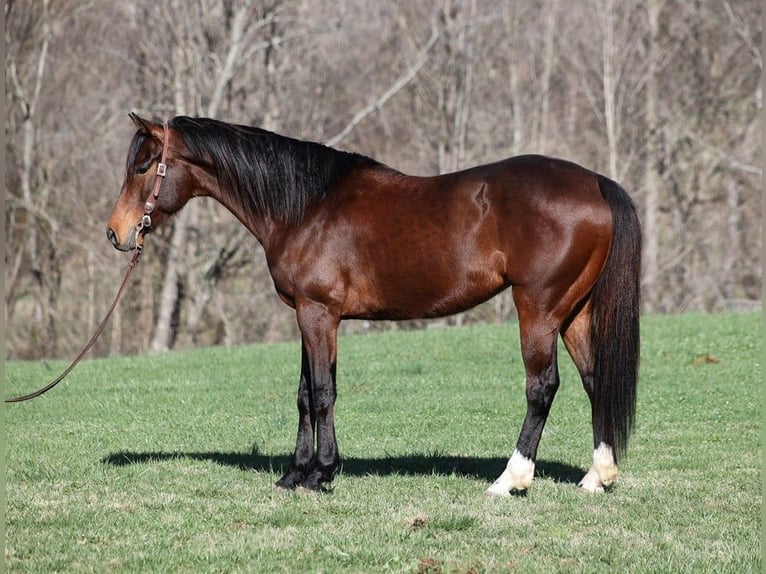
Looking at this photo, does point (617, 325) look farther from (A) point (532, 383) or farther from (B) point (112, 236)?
(B) point (112, 236)

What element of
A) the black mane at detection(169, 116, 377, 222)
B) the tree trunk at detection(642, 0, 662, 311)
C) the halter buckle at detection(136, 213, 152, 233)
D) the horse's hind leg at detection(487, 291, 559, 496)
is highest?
the tree trunk at detection(642, 0, 662, 311)

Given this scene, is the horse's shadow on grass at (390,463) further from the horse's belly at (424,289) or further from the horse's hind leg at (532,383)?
the horse's belly at (424,289)

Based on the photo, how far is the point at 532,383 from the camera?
5953 millimetres

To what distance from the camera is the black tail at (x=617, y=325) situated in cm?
593

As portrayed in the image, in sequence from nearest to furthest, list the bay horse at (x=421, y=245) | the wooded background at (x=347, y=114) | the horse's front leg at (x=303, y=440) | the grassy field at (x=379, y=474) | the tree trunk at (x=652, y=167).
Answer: the grassy field at (x=379, y=474), the bay horse at (x=421, y=245), the horse's front leg at (x=303, y=440), the wooded background at (x=347, y=114), the tree trunk at (x=652, y=167)

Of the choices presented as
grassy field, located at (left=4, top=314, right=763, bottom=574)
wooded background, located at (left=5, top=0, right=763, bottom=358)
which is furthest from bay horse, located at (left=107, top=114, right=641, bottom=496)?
wooded background, located at (left=5, top=0, right=763, bottom=358)

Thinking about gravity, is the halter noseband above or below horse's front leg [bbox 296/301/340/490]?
above

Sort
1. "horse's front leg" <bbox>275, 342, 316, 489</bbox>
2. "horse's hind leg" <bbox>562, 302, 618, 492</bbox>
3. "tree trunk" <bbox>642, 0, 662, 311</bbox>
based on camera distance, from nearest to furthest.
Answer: "horse's hind leg" <bbox>562, 302, 618, 492</bbox>, "horse's front leg" <bbox>275, 342, 316, 489</bbox>, "tree trunk" <bbox>642, 0, 662, 311</bbox>

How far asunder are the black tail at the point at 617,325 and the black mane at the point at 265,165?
177cm

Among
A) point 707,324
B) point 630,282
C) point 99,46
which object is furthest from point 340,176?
point 99,46

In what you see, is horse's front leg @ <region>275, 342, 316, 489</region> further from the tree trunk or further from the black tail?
the tree trunk

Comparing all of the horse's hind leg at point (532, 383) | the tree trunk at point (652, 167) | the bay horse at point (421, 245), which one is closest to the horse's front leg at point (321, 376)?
the bay horse at point (421, 245)

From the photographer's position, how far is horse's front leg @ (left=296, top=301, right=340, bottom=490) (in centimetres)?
609

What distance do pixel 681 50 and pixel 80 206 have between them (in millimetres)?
16305
